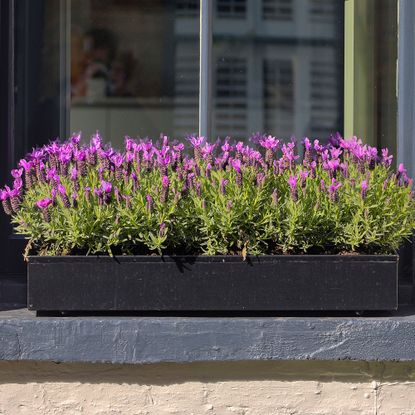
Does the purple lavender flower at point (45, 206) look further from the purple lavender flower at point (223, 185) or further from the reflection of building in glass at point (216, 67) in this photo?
the reflection of building in glass at point (216, 67)

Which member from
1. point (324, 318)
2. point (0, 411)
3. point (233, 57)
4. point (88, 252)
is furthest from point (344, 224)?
point (233, 57)

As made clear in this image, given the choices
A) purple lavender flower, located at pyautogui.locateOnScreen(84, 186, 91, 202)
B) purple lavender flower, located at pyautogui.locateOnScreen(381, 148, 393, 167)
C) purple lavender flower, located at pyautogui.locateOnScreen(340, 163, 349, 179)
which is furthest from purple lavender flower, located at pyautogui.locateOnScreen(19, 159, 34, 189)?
purple lavender flower, located at pyautogui.locateOnScreen(381, 148, 393, 167)

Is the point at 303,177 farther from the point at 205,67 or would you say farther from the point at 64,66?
the point at 64,66

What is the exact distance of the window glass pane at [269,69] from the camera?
650 cm

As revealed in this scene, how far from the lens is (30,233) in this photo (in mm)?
3199

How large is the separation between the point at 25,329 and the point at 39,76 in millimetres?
1142

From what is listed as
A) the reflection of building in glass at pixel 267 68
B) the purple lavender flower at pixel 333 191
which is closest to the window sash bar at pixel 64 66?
the purple lavender flower at pixel 333 191

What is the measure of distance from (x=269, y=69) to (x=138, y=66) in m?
1.35

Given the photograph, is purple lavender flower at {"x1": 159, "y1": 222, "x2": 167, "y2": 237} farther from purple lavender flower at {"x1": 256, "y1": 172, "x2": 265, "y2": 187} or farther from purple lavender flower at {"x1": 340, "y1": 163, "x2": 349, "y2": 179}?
purple lavender flower at {"x1": 340, "y1": 163, "x2": 349, "y2": 179}

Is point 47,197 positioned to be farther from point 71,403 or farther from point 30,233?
point 71,403

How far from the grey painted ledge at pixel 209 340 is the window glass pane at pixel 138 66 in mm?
2185

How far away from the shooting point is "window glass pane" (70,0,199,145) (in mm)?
5605

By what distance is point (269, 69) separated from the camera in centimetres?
754

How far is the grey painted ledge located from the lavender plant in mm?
253
